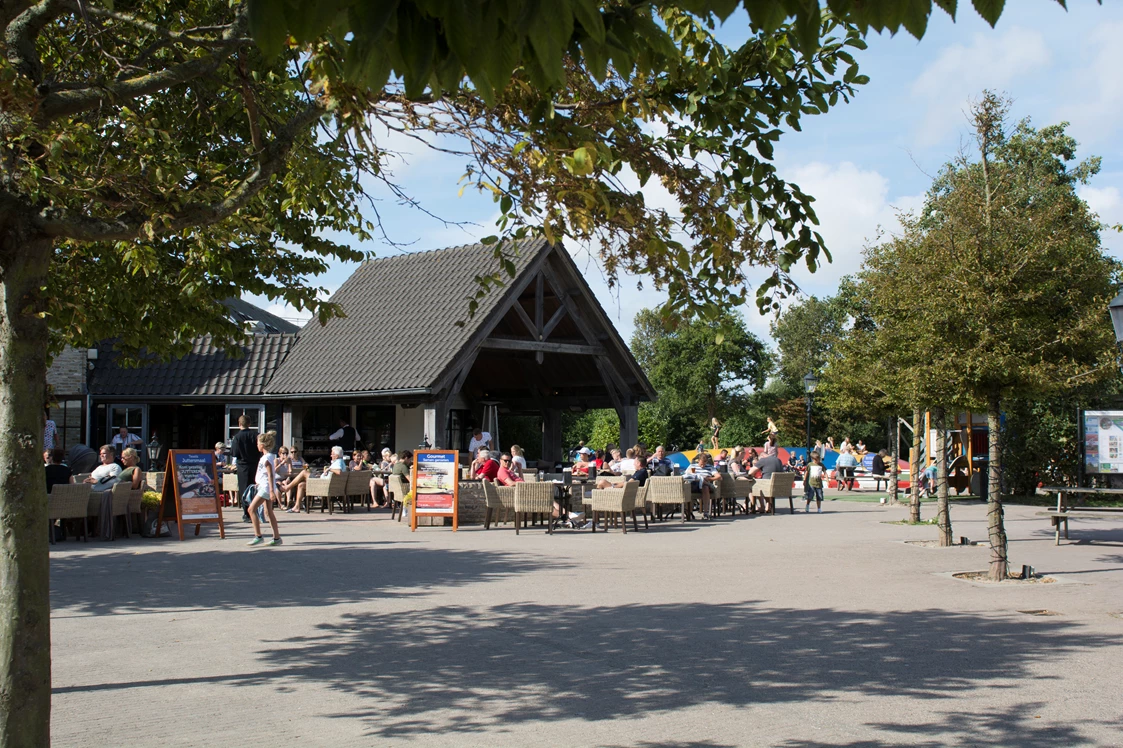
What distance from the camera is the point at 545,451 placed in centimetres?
2956

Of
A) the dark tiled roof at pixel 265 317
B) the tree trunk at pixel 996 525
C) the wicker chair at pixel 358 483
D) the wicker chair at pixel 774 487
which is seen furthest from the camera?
the dark tiled roof at pixel 265 317

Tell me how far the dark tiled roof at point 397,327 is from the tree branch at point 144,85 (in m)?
15.5

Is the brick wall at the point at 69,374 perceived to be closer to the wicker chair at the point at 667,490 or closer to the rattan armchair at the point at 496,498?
the rattan armchair at the point at 496,498

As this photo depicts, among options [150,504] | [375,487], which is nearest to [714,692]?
[150,504]

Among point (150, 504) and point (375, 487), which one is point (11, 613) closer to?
point (150, 504)

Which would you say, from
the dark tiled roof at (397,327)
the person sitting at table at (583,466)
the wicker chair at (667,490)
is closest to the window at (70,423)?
the dark tiled roof at (397,327)

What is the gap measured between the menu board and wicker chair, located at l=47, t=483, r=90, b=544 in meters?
17.6

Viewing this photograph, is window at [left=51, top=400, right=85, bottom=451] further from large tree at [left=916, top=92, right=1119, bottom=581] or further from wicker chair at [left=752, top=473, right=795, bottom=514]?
large tree at [left=916, top=92, right=1119, bottom=581]

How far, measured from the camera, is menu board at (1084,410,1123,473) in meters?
19.5

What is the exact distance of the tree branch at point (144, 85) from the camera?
5719 millimetres

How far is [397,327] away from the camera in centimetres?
2525

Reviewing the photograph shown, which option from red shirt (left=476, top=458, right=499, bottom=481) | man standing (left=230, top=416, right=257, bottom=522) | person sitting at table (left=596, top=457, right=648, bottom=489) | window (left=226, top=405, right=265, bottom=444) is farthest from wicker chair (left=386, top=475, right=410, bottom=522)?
window (left=226, top=405, right=265, bottom=444)

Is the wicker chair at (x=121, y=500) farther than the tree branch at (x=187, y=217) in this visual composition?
Yes

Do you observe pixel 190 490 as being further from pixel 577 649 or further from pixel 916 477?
pixel 916 477
